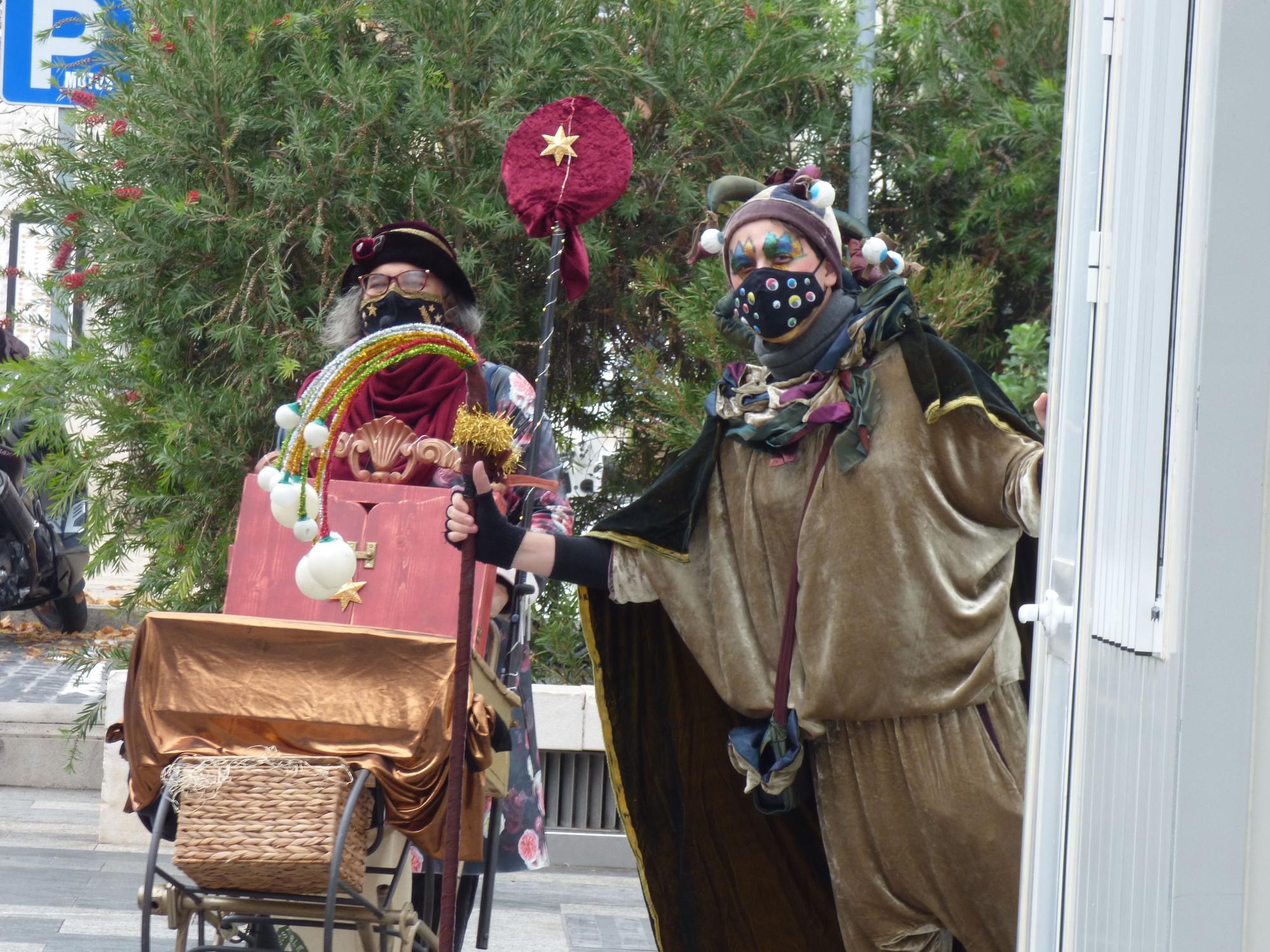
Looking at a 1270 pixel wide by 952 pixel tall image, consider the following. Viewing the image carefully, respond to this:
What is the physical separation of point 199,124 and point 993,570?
3828 mm

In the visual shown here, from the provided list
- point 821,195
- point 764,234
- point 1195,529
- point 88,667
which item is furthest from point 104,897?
point 1195,529

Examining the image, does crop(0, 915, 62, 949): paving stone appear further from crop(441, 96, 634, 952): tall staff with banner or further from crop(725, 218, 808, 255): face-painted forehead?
crop(725, 218, 808, 255): face-painted forehead

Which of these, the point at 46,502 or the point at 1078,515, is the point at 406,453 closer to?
the point at 1078,515

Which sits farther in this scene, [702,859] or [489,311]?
[489,311]

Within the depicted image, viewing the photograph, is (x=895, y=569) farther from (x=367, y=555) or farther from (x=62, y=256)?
(x=62, y=256)

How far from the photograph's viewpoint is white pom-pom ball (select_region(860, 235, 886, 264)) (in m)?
3.24

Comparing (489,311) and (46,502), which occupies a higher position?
(489,311)

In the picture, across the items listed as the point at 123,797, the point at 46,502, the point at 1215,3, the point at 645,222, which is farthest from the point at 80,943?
the point at 46,502

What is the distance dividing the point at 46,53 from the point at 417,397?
10.9ft

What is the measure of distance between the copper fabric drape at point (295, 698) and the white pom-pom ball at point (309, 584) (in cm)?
7

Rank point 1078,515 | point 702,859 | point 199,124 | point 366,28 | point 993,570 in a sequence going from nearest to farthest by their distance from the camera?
point 1078,515
point 993,570
point 702,859
point 199,124
point 366,28

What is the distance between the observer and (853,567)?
118 inches

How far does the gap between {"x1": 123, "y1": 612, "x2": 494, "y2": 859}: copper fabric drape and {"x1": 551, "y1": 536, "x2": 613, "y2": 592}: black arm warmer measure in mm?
336

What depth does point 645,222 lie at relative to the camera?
6344 mm
